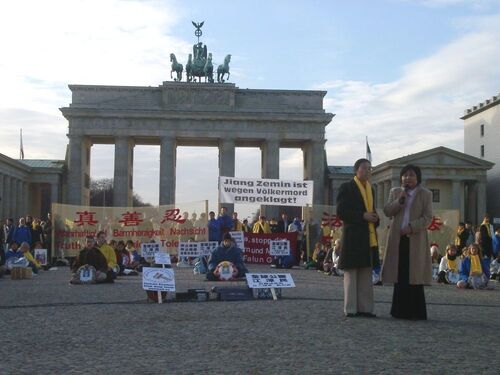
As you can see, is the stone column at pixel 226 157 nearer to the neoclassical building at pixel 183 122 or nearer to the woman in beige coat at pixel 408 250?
the neoclassical building at pixel 183 122

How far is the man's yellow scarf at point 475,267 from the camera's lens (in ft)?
71.1

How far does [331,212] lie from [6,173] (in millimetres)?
39711

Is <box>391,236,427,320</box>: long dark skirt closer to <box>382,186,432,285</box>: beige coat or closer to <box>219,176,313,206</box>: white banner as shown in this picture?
<box>382,186,432,285</box>: beige coat

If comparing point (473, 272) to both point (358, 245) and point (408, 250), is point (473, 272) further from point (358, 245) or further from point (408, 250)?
point (358, 245)

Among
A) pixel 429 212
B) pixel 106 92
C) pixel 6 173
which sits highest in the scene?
pixel 106 92

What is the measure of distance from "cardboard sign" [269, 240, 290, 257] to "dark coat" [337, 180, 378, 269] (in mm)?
19870

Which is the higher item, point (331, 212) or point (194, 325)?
point (331, 212)

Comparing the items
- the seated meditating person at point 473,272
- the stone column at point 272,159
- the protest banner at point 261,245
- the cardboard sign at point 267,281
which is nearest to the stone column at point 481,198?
the stone column at point 272,159

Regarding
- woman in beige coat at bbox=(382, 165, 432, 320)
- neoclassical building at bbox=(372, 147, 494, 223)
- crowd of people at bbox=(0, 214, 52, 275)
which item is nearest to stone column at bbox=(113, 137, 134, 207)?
neoclassical building at bbox=(372, 147, 494, 223)

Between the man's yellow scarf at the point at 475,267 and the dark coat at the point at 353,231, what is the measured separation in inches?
436

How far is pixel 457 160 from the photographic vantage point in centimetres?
7156

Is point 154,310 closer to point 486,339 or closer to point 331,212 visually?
point 486,339

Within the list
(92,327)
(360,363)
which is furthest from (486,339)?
(92,327)

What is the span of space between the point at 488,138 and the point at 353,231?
8208 cm
